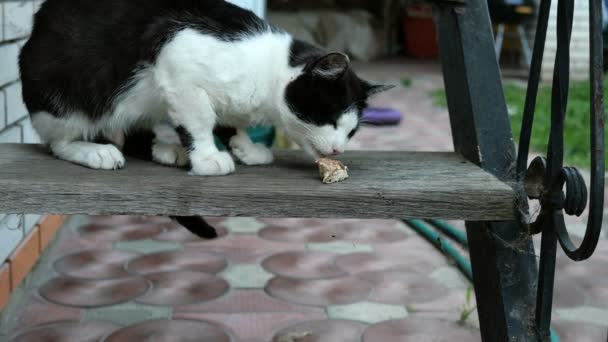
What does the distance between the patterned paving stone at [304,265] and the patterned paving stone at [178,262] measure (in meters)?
0.15

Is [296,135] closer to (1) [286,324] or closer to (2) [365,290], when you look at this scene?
(1) [286,324]

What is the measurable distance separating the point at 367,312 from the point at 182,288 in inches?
20.2

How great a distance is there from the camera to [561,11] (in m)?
1.10

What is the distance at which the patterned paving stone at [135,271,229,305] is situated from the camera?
189 centimetres

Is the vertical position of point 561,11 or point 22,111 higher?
point 561,11

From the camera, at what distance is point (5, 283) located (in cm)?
174

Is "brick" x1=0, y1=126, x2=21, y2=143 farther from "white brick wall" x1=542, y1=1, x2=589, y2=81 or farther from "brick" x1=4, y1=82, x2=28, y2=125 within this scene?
"white brick wall" x1=542, y1=1, x2=589, y2=81

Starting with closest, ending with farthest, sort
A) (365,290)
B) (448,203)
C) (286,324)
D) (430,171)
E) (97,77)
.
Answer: (448,203), (430,171), (97,77), (286,324), (365,290)

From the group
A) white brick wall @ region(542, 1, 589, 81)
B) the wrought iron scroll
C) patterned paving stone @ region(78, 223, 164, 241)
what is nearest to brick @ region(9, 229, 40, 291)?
patterned paving stone @ region(78, 223, 164, 241)

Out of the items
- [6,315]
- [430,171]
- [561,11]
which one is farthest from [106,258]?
[561,11]

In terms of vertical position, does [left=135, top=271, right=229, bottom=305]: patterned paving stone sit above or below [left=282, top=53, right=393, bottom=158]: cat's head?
below

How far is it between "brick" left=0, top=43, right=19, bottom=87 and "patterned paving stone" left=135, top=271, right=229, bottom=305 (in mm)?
654

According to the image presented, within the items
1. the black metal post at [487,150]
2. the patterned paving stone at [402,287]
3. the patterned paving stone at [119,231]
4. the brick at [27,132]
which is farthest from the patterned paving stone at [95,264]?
the black metal post at [487,150]

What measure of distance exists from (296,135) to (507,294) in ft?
1.53
